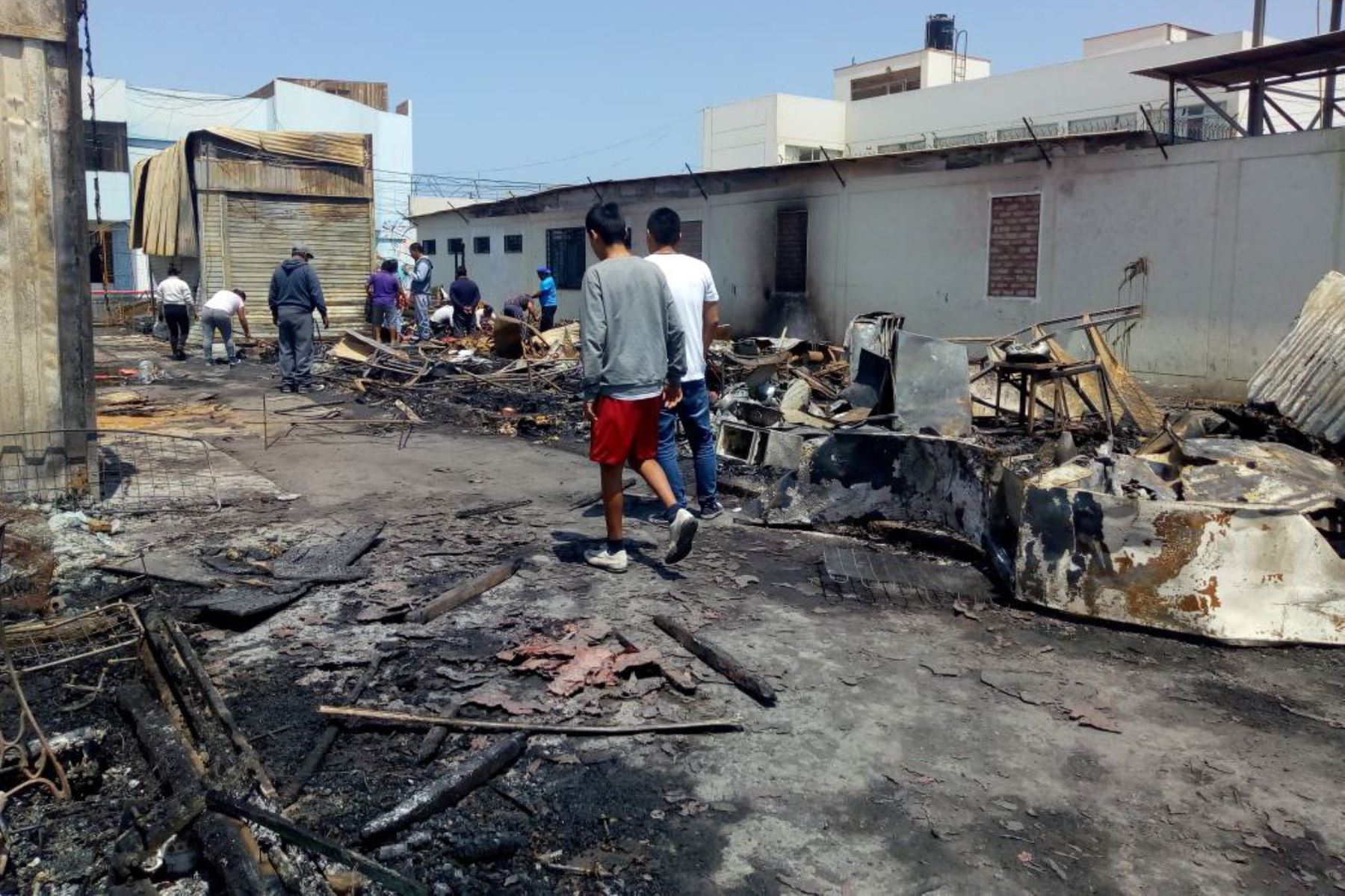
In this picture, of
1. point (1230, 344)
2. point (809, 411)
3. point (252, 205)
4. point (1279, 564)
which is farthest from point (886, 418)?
point (252, 205)

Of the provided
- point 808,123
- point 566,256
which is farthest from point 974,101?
point 566,256

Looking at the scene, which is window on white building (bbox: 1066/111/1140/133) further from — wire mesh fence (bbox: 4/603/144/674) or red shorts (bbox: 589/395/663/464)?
wire mesh fence (bbox: 4/603/144/674)

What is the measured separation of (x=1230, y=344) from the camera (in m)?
12.1

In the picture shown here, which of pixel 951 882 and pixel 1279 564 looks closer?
pixel 951 882

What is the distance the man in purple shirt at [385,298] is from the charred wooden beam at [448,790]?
1451 cm

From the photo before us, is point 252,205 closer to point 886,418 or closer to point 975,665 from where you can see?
point 886,418

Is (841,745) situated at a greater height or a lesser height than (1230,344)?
lesser

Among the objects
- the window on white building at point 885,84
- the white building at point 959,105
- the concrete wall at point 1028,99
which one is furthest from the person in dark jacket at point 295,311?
the window on white building at point 885,84

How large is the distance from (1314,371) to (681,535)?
5.43 m

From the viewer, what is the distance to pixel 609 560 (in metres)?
5.00

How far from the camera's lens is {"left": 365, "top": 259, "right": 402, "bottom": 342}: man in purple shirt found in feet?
54.9

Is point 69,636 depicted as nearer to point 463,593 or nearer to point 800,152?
point 463,593

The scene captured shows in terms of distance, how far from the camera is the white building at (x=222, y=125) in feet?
113

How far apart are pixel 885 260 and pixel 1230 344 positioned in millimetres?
5487
